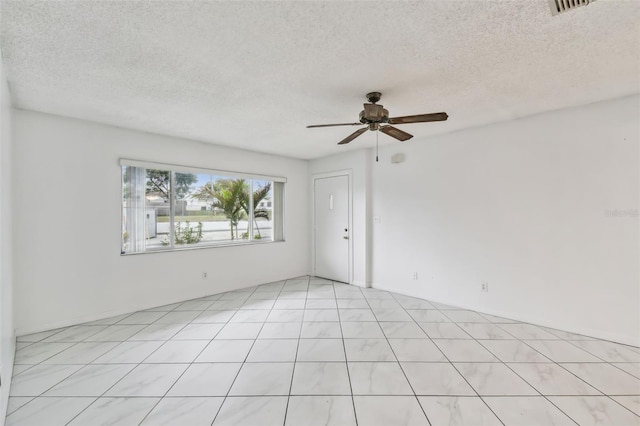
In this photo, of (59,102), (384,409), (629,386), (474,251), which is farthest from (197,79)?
(629,386)

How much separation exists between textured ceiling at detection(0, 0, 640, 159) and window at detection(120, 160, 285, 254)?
1.02 meters

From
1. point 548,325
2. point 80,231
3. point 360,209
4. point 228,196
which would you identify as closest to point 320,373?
point 548,325

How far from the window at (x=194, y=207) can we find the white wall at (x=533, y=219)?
2.48 metres

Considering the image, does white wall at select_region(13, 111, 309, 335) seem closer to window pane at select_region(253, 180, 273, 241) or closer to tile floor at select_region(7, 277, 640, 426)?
tile floor at select_region(7, 277, 640, 426)

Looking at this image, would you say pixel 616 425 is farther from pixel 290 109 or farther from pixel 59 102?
pixel 59 102

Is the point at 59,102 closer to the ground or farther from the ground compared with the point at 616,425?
farther from the ground

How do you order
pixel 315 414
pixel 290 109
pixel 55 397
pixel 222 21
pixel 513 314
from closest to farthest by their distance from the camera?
pixel 222 21 < pixel 315 414 < pixel 55 397 < pixel 290 109 < pixel 513 314

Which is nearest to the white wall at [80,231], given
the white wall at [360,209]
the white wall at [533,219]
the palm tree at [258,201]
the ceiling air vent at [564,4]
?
the palm tree at [258,201]

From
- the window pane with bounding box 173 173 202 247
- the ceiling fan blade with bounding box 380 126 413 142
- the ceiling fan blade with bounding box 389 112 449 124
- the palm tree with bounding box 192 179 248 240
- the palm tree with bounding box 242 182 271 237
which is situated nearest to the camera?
the ceiling fan blade with bounding box 389 112 449 124

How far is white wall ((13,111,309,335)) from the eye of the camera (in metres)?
2.91

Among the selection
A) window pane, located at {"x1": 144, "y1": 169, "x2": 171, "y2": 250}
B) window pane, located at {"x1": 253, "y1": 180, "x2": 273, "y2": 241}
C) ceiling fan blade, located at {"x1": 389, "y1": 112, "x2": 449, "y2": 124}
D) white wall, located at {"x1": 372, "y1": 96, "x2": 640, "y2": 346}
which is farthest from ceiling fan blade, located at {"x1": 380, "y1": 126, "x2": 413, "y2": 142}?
window pane, located at {"x1": 144, "y1": 169, "x2": 171, "y2": 250}

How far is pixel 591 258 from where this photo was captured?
9.25 ft

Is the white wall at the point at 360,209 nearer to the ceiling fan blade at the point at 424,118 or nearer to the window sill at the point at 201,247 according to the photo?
the window sill at the point at 201,247

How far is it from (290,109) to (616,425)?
3480 millimetres
